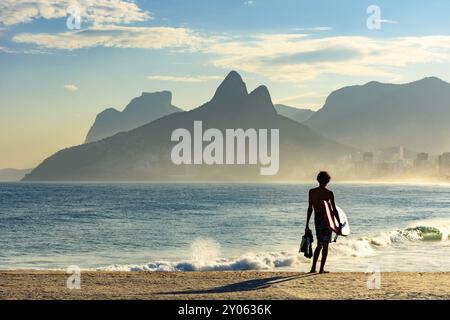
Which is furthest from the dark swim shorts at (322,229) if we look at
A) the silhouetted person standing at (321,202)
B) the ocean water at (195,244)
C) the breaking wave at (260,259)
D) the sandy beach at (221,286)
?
the breaking wave at (260,259)

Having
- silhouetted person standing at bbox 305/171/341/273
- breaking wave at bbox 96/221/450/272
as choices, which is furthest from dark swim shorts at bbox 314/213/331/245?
breaking wave at bbox 96/221/450/272

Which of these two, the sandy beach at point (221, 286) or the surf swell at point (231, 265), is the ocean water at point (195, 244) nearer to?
the surf swell at point (231, 265)

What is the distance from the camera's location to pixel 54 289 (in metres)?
12.3

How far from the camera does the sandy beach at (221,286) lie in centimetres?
1151

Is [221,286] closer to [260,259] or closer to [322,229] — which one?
[322,229]

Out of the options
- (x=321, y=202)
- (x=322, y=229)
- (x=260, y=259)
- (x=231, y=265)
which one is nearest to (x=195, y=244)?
(x=260, y=259)

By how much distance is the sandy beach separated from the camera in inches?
453

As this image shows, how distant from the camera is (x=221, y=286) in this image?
12766 mm

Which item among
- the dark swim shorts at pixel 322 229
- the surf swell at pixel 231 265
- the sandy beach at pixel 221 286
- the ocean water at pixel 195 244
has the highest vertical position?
the dark swim shorts at pixel 322 229

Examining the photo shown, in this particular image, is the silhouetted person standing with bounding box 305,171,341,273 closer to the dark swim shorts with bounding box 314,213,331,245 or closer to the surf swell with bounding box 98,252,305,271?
the dark swim shorts with bounding box 314,213,331,245
